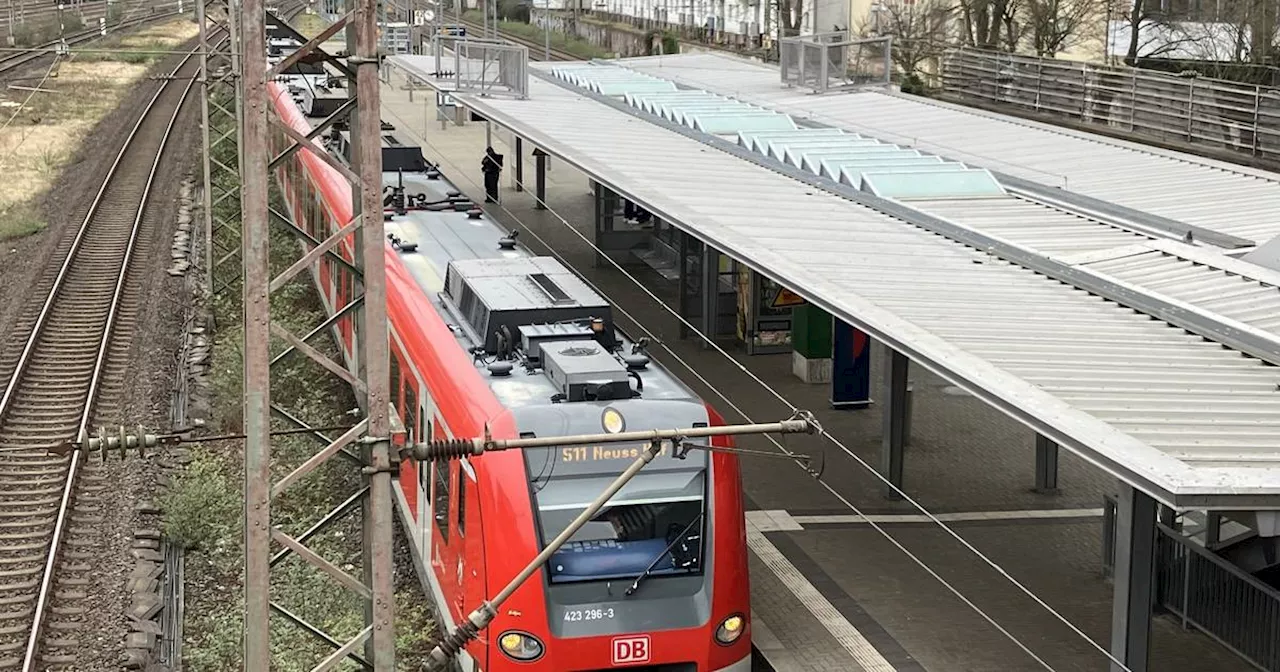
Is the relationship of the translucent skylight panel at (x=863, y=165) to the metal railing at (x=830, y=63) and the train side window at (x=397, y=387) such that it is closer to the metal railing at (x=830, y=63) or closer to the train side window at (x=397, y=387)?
the train side window at (x=397, y=387)

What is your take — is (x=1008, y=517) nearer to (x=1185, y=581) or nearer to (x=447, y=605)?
(x=1185, y=581)

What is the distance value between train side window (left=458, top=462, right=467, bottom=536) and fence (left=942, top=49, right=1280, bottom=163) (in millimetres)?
20880

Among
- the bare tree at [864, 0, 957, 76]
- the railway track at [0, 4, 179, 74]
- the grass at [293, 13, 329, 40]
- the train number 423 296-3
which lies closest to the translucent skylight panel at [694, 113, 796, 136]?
the train number 423 296-3

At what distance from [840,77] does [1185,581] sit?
21.0 metres

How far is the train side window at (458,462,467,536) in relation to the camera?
37.4 ft

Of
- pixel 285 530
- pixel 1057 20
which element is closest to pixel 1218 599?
pixel 285 530

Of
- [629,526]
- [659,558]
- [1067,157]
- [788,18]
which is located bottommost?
[659,558]

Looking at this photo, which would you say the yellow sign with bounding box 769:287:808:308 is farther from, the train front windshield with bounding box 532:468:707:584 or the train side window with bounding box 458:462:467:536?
the train front windshield with bounding box 532:468:707:584

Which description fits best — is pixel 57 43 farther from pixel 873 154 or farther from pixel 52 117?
pixel 873 154

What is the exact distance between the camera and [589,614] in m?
10.8

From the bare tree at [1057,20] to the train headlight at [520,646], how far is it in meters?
34.4

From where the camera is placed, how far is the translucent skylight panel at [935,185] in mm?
18469

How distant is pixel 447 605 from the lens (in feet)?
39.7

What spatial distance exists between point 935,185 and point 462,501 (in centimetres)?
889
